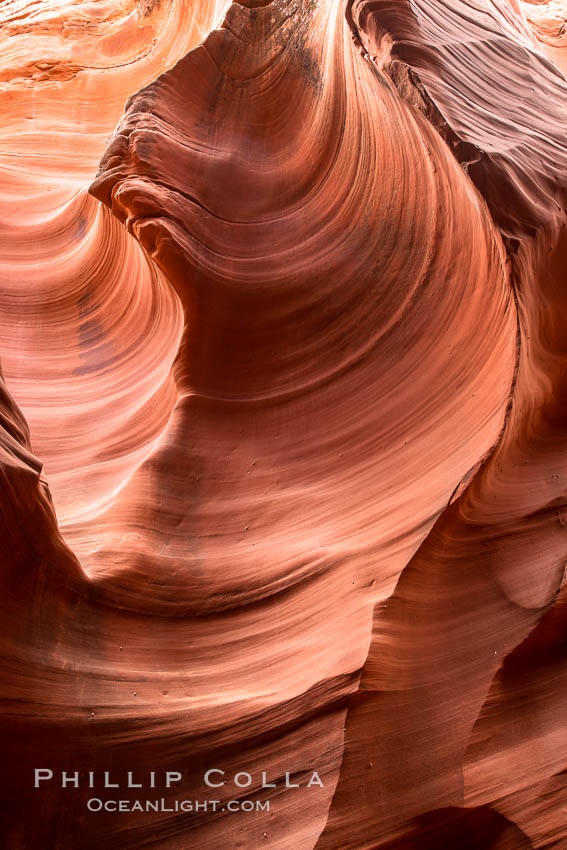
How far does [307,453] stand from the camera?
2.38 metres

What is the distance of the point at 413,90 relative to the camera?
227cm

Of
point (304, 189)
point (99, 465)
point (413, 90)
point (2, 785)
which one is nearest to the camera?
point (2, 785)

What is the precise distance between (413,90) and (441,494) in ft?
4.16

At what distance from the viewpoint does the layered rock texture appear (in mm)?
1761

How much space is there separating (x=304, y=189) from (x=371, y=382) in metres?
0.85

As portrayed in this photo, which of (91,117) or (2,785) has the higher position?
(91,117)

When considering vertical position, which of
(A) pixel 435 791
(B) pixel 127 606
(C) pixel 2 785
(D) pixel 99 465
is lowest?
(A) pixel 435 791

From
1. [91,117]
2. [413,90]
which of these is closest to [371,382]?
[413,90]

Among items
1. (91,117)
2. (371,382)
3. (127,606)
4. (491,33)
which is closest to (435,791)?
(127,606)

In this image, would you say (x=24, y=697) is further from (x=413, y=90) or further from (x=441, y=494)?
(x=413, y=90)

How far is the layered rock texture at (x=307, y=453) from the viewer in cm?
176

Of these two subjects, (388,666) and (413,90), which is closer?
(388,666)

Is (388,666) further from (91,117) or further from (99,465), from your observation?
(91,117)

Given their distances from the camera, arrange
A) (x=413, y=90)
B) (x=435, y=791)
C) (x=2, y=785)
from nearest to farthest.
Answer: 1. (x=2, y=785)
2. (x=435, y=791)
3. (x=413, y=90)
